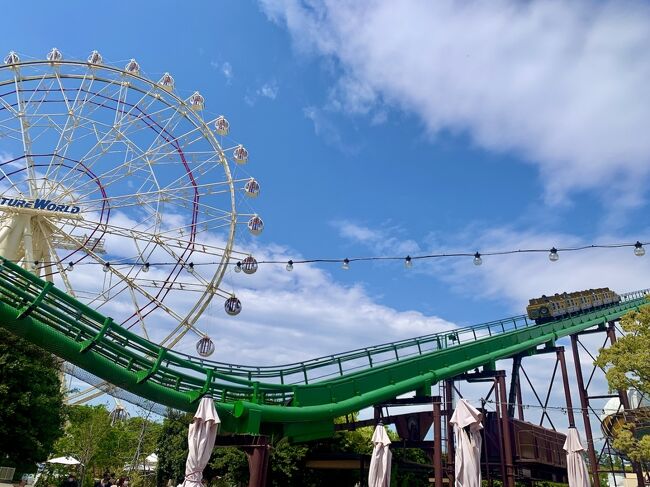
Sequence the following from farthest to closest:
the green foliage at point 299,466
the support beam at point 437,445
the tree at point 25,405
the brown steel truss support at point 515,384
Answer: the brown steel truss support at point 515,384 → the green foliage at point 299,466 → the tree at point 25,405 → the support beam at point 437,445

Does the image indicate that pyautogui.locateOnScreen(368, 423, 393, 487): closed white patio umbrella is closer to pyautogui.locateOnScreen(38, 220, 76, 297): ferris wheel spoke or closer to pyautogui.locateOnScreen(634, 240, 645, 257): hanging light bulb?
pyautogui.locateOnScreen(634, 240, 645, 257): hanging light bulb

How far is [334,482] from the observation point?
82.3 feet

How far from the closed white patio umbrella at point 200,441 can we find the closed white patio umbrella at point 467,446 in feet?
20.2

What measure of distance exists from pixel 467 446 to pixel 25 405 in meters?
15.5

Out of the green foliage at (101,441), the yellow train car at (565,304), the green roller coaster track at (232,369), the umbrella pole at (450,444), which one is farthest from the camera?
the green foliage at (101,441)

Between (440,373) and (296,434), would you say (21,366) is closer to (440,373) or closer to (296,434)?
(296,434)

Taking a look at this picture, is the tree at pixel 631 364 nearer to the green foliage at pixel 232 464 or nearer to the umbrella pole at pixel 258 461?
the umbrella pole at pixel 258 461

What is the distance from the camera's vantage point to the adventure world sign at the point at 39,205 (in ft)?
81.2

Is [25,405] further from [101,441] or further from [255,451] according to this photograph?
[101,441]

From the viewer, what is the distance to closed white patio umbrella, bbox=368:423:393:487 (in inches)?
611

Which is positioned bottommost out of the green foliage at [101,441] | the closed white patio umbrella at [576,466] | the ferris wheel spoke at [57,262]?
the closed white patio umbrella at [576,466]

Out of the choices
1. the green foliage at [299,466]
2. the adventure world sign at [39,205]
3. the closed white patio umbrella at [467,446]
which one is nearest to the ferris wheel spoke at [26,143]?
the adventure world sign at [39,205]

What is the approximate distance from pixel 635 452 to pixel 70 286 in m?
24.5

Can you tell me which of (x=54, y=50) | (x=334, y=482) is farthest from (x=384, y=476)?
(x=54, y=50)
